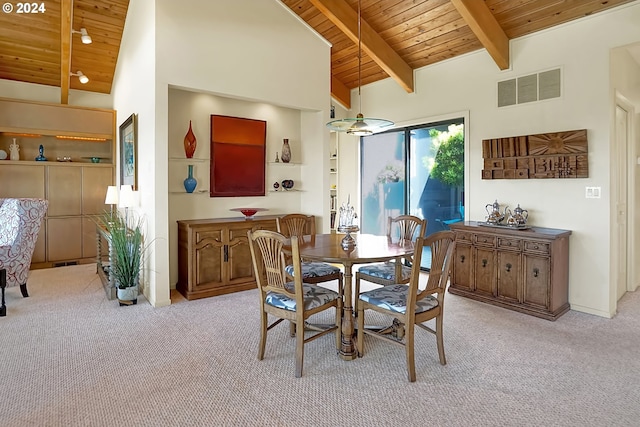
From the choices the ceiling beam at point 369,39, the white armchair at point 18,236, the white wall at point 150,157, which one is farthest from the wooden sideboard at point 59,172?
the ceiling beam at point 369,39

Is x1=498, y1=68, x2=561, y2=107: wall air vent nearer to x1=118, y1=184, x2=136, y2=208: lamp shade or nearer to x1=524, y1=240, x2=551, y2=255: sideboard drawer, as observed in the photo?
x1=524, y1=240, x2=551, y2=255: sideboard drawer

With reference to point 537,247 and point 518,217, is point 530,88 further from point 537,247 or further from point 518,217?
point 537,247

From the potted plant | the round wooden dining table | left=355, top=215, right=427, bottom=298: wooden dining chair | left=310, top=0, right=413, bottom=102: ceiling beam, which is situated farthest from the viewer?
left=310, top=0, right=413, bottom=102: ceiling beam

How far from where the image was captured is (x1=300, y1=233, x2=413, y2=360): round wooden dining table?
2.57 meters

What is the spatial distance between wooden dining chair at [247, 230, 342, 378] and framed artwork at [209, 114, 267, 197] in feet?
7.78

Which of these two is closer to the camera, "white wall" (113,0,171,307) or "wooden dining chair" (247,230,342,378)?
"wooden dining chair" (247,230,342,378)

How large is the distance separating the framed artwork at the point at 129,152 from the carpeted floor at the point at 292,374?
5.70ft

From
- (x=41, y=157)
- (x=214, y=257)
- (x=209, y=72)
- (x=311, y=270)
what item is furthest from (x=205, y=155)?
(x=41, y=157)

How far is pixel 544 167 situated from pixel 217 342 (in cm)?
361

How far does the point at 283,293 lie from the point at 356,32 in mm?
3507

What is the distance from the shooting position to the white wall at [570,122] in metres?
3.60

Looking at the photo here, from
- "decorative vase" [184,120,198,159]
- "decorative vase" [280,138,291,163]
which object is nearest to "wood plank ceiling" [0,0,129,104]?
"decorative vase" [184,120,198,159]

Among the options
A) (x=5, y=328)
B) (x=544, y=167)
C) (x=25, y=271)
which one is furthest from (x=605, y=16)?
(x=25, y=271)

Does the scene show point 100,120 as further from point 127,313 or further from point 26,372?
point 26,372
